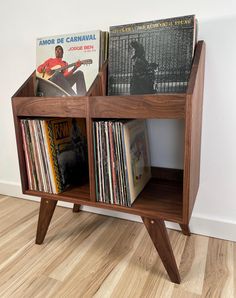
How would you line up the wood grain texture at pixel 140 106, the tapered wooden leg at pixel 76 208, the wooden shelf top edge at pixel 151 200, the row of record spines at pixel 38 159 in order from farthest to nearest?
the tapered wooden leg at pixel 76 208 < the row of record spines at pixel 38 159 < the wooden shelf top edge at pixel 151 200 < the wood grain texture at pixel 140 106

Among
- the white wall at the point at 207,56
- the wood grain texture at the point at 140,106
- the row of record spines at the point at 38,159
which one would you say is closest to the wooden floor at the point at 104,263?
the white wall at the point at 207,56

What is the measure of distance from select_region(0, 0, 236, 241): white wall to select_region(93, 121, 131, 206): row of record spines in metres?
0.31

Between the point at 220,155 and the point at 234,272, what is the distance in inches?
16.3

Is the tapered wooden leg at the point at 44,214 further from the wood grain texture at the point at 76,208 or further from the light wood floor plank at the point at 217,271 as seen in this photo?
the light wood floor plank at the point at 217,271

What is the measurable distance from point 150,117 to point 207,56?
39cm

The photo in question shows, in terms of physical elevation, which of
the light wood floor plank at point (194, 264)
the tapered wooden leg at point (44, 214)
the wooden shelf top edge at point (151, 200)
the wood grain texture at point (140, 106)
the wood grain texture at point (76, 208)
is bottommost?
the light wood floor plank at point (194, 264)

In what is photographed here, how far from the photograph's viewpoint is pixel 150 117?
2.09 feet

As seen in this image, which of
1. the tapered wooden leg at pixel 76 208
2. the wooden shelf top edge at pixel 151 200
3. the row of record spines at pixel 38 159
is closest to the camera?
the wooden shelf top edge at pixel 151 200

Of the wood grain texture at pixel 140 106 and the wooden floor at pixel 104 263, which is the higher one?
the wood grain texture at pixel 140 106

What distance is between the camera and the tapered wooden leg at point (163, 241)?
0.72 meters

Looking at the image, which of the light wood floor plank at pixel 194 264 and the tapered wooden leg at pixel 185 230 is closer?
the light wood floor plank at pixel 194 264

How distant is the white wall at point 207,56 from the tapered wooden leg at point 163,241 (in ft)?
1.00

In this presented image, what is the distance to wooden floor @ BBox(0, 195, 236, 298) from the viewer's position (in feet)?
2.42

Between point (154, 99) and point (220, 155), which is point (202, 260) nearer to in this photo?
point (220, 155)
